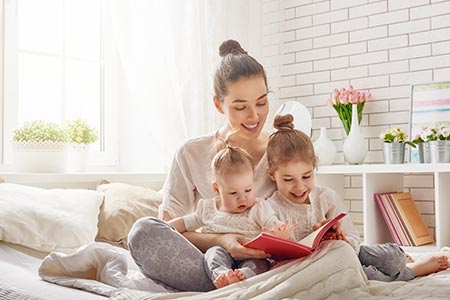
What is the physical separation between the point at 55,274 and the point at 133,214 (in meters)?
0.93

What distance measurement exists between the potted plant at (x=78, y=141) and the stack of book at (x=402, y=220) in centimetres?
156

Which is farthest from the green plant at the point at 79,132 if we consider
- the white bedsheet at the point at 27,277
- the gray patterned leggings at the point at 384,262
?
the gray patterned leggings at the point at 384,262

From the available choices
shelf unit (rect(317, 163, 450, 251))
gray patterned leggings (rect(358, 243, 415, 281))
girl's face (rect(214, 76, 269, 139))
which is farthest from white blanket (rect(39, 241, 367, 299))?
shelf unit (rect(317, 163, 450, 251))

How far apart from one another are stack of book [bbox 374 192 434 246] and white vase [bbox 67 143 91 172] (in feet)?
5.13

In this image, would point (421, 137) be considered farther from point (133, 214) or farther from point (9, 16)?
point (9, 16)

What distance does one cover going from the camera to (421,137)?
3467mm

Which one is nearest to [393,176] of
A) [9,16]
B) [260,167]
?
[260,167]

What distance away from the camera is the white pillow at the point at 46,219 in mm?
2395

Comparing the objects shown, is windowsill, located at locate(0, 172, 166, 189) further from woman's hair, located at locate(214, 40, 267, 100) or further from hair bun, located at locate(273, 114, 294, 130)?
hair bun, located at locate(273, 114, 294, 130)

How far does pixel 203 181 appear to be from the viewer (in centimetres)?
216

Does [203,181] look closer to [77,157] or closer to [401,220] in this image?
[77,157]

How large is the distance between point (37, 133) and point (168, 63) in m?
0.90

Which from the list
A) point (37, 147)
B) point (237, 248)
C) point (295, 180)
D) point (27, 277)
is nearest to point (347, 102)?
point (37, 147)

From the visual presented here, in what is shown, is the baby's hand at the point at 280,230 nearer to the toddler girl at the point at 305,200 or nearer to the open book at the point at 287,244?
the open book at the point at 287,244
